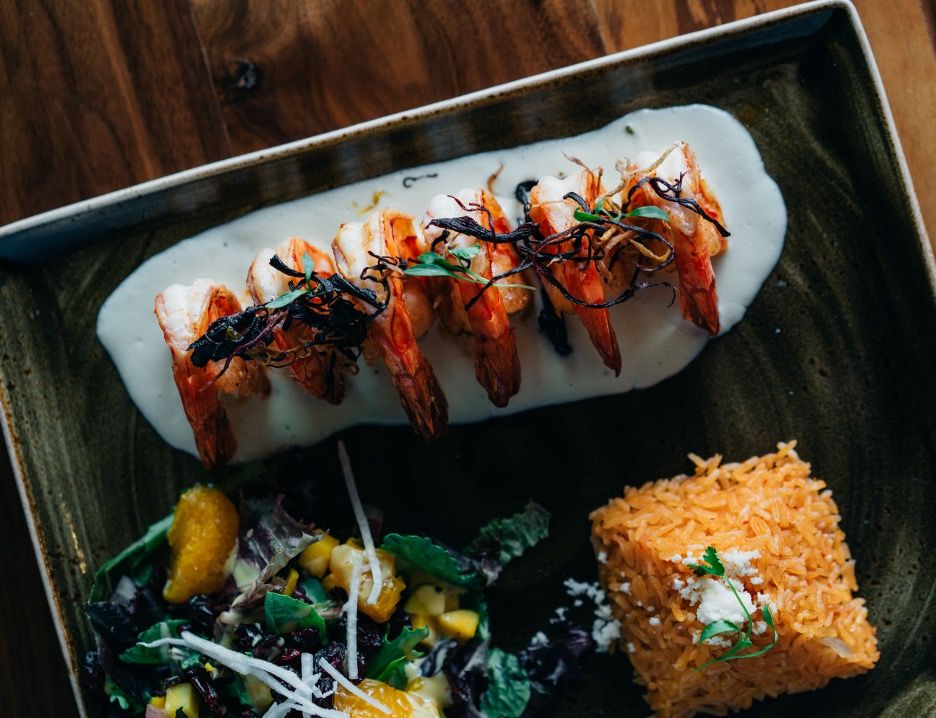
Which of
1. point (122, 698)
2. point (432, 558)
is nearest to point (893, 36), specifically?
point (432, 558)

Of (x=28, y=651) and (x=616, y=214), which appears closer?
(x=616, y=214)

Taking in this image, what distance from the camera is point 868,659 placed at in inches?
97.2

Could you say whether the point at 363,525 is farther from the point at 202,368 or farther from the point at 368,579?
the point at 202,368

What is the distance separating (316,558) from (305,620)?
0.18m

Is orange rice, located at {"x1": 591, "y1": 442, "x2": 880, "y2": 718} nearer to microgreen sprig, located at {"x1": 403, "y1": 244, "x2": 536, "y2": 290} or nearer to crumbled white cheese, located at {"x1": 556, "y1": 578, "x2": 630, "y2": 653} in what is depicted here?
crumbled white cheese, located at {"x1": 556, "y1": 578, "x2": 630, "y2": 653}

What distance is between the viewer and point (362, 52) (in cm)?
269

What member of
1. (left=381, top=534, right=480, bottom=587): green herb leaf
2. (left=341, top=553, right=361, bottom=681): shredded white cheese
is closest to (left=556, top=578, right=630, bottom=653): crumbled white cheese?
(left=381, top=534, right=480, bottom=587): green herb leaf

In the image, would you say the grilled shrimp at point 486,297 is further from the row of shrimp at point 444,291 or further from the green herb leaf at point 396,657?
the green herb leaf at point 396,657

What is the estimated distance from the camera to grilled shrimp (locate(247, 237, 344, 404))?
2.36 m

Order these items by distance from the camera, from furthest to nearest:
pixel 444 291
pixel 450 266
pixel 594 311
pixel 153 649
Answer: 1. pixel 153 649
2. pixel 444 291
3. pixel 594 311
4. pixel 450 266

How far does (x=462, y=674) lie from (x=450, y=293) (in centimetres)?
112

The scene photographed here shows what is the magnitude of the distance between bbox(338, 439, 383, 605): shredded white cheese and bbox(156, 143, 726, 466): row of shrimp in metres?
0.24

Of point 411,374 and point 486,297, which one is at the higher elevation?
point 486,297

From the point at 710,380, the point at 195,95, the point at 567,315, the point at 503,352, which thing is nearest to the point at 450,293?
the point at 503,352
